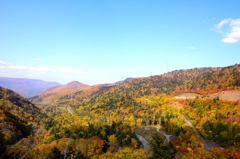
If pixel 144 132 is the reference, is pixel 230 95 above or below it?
above


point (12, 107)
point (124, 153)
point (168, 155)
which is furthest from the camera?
point (12, 107)

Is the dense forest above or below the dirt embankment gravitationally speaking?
below

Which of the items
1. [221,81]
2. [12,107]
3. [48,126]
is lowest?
[48,126]

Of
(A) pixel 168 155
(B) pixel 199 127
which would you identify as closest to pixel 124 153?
(A) pixel 168 155

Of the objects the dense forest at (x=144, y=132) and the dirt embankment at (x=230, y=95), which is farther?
the dirt embankment at (x=230, y=95)

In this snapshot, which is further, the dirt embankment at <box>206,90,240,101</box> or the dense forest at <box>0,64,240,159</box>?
the dirt embankment at <box>206,90,240,101</box>

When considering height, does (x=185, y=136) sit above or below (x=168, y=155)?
below

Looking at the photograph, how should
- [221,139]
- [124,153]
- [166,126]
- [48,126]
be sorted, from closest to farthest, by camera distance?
[124,153] < [221,139] < [166,126] < [48,126]

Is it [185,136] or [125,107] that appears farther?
[125,107]

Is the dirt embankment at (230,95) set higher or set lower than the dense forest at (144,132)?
higher

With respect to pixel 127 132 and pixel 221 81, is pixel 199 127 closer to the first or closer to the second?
pixel 127 132

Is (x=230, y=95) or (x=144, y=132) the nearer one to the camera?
(x=144, y=132)
